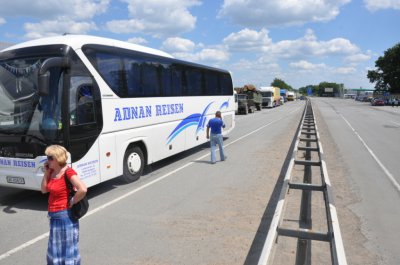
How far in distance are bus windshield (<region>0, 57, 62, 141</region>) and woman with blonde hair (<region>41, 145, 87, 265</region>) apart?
3.03 meters

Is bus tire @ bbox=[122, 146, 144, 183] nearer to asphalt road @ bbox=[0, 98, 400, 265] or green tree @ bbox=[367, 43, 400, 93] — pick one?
asphalt road @ bbox=[0, 98, 400, 265]

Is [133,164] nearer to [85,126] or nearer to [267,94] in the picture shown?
[85,126]

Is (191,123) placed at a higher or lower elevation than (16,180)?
higher

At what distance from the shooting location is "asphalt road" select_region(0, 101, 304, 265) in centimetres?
511

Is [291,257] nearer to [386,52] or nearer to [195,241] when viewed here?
[195,241]

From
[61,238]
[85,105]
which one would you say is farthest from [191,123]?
[61,238]

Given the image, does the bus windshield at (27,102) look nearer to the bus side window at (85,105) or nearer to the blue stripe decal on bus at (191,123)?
the bus side window at (85,105)

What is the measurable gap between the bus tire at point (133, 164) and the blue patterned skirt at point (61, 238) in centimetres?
489

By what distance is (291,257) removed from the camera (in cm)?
497

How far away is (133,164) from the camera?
9.14 meters

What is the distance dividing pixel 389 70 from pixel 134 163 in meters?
106

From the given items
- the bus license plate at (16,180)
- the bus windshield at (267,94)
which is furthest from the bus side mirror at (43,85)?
the bus windshield at (267,94)

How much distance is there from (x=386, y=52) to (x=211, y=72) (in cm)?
10120

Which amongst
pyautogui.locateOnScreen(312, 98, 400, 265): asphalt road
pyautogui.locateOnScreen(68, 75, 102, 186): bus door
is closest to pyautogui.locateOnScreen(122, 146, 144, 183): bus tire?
pyautogui.locateOnScreen(68, 75, 102, 186): bus door
